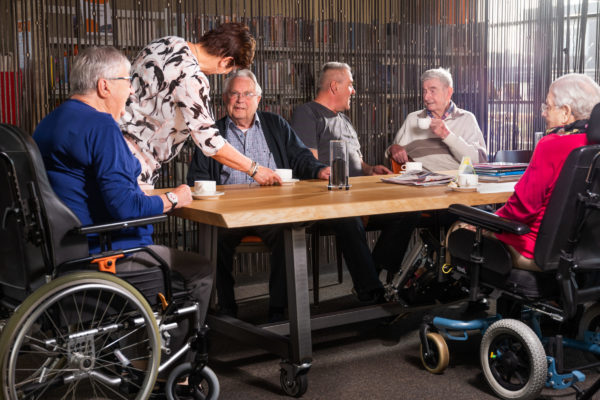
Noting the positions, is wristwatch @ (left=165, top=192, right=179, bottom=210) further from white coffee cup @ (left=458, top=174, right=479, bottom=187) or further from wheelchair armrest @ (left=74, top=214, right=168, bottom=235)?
white coffee cup @ (left=458, top=174, right=479, bottom=187)

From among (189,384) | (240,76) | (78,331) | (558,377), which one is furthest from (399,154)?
(78,331)

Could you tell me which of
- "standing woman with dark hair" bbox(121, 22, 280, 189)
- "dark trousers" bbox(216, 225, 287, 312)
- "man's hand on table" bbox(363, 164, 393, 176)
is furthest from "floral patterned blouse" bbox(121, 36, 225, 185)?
"man's hand on table" bbox(363, 164, 393, 176)

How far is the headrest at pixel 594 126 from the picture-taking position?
7.34 feet

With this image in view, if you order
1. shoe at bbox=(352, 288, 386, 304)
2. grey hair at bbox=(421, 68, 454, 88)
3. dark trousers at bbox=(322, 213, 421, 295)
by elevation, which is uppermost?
grey hair at bbox=(421, 68, 454, 88)

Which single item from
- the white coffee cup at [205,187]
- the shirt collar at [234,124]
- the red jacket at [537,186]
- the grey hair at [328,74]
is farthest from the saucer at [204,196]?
the grey hair at [328,74]

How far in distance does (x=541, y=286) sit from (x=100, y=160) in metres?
1.55

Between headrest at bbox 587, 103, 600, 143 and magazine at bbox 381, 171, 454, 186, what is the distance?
0.82 m

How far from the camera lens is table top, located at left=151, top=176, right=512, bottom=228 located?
7.37ft

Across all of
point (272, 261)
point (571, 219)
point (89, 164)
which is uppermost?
point (89, 164)

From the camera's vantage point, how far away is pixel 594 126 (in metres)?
2.25

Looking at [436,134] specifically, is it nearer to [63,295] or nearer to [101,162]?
[101,162]

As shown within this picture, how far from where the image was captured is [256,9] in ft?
15.5

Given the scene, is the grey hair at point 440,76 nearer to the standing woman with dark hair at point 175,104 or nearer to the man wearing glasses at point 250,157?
the man wearing glasses at point 250,157

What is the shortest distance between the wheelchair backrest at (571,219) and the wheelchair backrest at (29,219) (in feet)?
4.86
